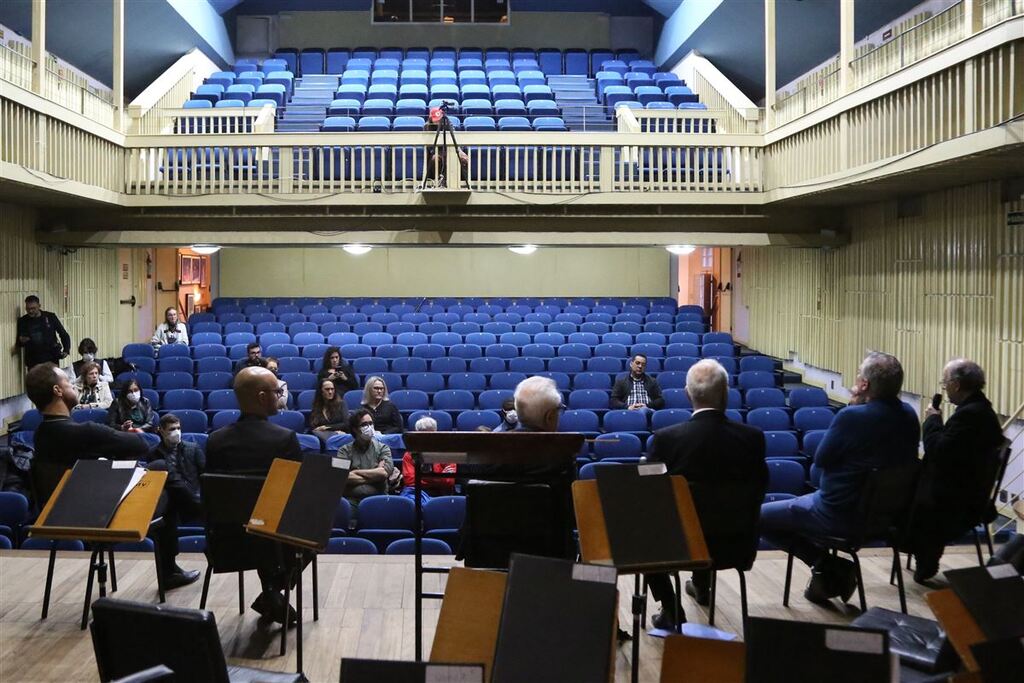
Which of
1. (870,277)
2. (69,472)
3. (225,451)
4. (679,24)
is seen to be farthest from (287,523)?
(679,24)

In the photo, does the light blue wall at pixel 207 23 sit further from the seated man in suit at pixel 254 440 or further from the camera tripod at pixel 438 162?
the seated man in suit at pixel 254 440

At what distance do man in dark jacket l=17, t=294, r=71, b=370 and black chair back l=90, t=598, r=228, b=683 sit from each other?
323 inches

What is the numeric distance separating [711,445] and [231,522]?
1.85 meters

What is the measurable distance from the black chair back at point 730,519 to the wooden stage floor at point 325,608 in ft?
1.58

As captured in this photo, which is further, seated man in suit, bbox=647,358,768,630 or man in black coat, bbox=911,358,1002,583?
man in black coat, bbox=911,358,1002,583

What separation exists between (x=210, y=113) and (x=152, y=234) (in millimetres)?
2272

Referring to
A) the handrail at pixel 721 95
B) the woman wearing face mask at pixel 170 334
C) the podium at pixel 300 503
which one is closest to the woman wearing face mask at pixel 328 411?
the woman wearing face mask at pixel 170 334

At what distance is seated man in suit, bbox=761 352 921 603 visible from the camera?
3.80 meters

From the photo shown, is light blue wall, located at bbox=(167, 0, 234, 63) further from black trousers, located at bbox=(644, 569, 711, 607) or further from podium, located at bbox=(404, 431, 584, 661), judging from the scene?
black trousers, located at bbox=(644, 569, 711, 607)

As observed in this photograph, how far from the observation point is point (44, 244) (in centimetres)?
1025

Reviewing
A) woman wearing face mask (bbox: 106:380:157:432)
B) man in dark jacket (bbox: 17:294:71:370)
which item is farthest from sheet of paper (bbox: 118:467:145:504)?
man in dark jacket (bbox: 17:294:71:370)

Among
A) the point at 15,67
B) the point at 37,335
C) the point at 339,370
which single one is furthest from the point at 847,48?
the point at 37,335

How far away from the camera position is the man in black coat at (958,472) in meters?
4.17

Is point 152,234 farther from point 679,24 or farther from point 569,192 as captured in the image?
point 679,24
